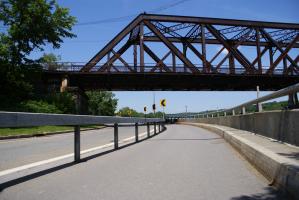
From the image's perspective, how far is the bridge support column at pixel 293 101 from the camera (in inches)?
322

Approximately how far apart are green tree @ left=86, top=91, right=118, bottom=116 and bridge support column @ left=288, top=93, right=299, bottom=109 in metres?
90.7

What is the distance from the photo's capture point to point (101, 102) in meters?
105

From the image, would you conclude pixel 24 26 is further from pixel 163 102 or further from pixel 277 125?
pixel 277 125

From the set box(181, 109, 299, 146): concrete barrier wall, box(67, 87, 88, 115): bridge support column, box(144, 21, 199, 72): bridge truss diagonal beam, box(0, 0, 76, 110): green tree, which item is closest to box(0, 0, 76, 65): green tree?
box(0, 0, 76, 110): green tree

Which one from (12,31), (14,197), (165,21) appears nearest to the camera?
(14,197)

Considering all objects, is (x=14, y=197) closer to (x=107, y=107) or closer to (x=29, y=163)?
(x=29, y=163)

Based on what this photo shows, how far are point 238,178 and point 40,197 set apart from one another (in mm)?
3114

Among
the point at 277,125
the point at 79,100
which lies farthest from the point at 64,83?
the point at 277,125

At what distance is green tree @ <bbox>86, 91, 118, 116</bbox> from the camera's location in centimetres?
10088

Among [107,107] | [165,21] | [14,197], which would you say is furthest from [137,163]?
[107,107]

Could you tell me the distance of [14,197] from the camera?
4.88 meters

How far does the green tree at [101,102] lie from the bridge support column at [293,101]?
90.7 meters

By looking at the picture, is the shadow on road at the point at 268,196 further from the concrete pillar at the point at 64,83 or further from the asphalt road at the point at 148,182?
the concrete pillar at the point at 64,83

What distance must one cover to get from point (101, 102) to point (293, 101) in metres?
98.3
